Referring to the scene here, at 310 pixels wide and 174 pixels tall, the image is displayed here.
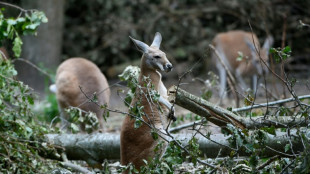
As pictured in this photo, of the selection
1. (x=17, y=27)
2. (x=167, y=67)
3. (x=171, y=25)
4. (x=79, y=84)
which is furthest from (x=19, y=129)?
(x=171, y=25)

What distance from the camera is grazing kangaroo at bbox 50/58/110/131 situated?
23.6 ft

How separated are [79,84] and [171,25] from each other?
6.66 metres

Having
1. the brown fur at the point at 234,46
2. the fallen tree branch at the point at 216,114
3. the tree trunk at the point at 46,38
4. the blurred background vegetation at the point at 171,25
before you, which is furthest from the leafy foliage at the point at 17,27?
the blurred background vegetation at the point at 171,25

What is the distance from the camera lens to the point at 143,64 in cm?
523

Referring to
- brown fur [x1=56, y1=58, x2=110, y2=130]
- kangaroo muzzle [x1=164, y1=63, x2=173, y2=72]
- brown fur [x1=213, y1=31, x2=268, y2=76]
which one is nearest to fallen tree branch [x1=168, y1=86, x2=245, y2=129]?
kangaroo muzzle [x1=164, y1=63, x2=173, y2=72]

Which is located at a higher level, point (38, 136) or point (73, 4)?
point (73, 4)

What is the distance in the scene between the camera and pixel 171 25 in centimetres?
1370

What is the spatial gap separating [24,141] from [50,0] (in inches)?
305

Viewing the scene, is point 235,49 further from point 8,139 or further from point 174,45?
point 8,139

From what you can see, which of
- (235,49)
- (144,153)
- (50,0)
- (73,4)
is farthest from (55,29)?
(144,153)

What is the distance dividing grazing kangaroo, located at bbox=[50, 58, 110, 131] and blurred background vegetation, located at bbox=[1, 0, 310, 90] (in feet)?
17.1

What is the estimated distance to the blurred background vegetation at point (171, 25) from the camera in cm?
1305

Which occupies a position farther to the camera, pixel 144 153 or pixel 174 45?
pixel 174 45

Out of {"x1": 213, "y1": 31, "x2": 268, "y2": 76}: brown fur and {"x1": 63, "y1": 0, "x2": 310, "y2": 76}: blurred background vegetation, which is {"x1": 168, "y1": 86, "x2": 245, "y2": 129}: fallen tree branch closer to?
{"x1": 213, "y1": 31, "x2": 268, "y2": 76}: brown fur
